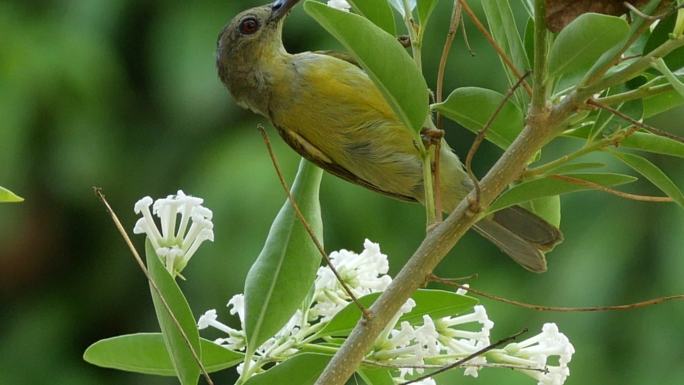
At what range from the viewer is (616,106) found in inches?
44.4

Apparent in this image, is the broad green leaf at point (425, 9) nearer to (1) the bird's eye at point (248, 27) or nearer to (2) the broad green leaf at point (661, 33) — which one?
(2) the broad green leaf at point (661, 33)

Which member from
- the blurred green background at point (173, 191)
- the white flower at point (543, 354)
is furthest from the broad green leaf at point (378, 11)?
the blurred green background at point (173, 191)

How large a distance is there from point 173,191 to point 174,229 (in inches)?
145

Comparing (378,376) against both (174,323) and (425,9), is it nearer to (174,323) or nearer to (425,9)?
(174,323)

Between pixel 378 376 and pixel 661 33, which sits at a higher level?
pixel 661 33

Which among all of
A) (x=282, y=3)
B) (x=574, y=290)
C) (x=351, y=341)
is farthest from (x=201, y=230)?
(x=574, y=290)

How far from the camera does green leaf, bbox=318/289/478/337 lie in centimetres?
118

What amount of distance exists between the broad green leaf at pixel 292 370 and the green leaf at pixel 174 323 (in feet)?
0.19

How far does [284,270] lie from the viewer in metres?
1.24

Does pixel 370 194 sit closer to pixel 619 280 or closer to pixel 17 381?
pixel 619 280

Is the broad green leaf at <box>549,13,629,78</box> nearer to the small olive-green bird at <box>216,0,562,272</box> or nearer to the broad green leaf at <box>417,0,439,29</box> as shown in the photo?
the broad green leaf at <box>417,0,439,29</box>

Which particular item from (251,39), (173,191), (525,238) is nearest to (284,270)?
(525,238)

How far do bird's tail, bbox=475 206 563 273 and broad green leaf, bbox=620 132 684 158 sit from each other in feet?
2.13

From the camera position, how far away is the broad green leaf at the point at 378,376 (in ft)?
3.84
